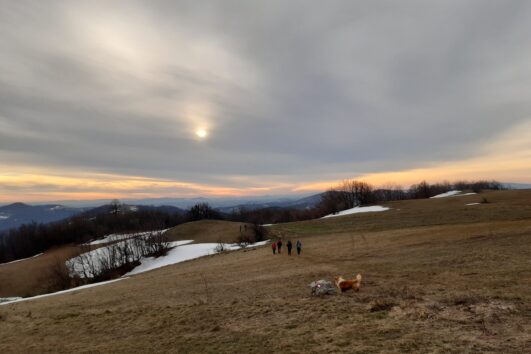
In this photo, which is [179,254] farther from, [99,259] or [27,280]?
[27,280]

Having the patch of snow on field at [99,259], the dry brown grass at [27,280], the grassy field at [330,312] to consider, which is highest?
the grassy field at [330,312]

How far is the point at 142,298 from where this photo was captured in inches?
861

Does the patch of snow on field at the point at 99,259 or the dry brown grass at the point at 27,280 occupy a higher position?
the patch of snow on field at the point at 99,259

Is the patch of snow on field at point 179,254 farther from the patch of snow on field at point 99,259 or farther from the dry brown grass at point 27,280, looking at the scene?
the dry brown grass at point 27,280

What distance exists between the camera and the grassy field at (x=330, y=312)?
930 centimetres

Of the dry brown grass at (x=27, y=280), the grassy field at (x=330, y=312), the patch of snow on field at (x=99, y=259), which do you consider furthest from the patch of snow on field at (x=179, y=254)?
the grassy field at (x=330, y=312)

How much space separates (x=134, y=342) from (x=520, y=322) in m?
12.5

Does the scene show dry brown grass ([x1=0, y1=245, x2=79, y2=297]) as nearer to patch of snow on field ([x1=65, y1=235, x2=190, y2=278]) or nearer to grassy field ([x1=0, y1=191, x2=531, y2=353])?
patch of snow on field ([x1=65, y1=235, x2=190, y2=278])

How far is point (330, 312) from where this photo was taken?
40.9 ft

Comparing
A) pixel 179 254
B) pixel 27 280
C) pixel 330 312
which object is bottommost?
pixel 27 280

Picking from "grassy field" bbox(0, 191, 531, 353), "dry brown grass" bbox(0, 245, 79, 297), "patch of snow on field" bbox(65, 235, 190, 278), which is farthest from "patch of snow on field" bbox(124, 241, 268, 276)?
"grassy field" bbox(0, 191, 531, 353)

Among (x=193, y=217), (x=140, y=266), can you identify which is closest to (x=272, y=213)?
(x=193, y=217)

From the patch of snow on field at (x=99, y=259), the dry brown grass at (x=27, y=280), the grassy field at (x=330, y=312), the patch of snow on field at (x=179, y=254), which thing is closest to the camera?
the grassy field at (x=330, y=312)

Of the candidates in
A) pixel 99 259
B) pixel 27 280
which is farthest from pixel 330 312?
pixel 27 280
